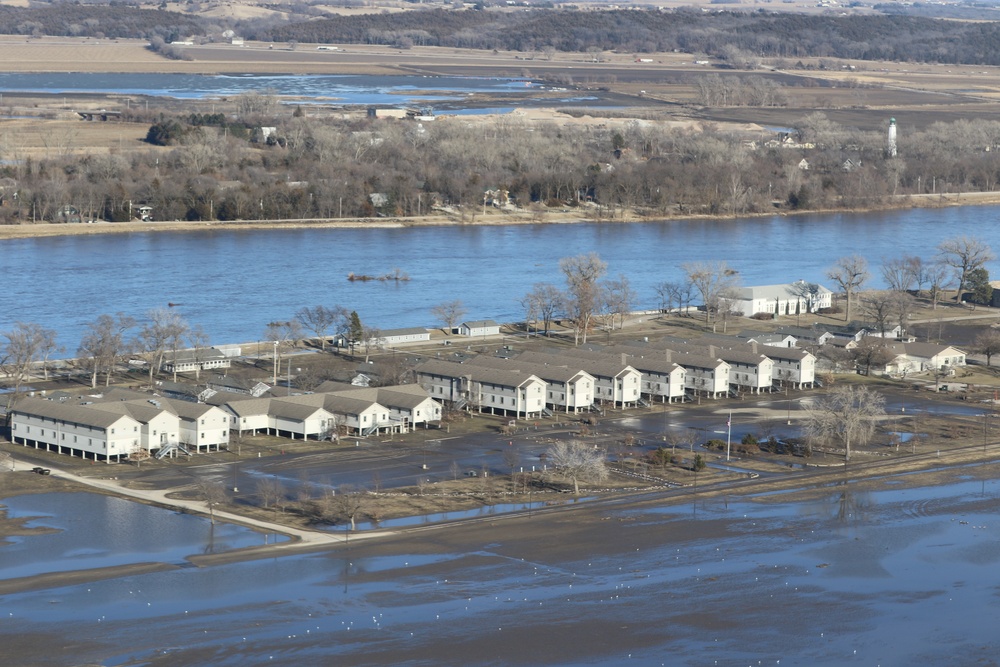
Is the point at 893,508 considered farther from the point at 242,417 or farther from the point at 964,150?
the point at 964,150

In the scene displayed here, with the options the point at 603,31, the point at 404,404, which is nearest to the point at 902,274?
the point at 404,404

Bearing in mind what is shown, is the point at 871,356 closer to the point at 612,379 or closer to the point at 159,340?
the point at 612,379

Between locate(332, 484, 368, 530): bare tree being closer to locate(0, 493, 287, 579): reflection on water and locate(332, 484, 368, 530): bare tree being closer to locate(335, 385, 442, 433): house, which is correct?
locate(0, 493, 287, 579): reflection on water

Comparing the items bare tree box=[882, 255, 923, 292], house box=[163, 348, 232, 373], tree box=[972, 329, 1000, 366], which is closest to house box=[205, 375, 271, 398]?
house box=[163, 348, 232, 373]

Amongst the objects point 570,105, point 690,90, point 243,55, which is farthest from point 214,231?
point 243,55

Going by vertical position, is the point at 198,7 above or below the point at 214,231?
above

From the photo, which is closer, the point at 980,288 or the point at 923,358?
the point at 923,358

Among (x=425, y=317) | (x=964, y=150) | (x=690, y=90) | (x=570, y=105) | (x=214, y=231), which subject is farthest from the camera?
(x=690, y=90)
